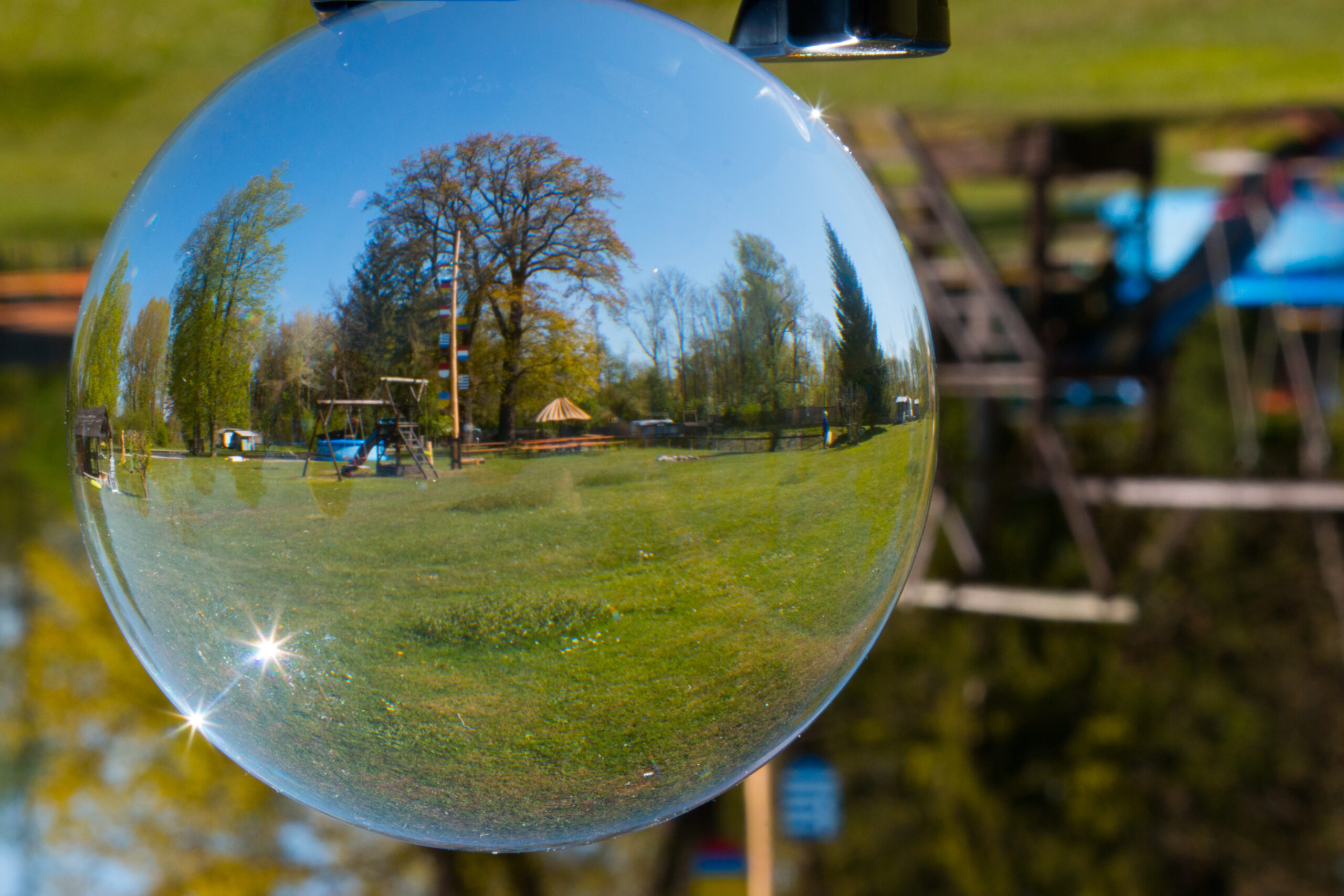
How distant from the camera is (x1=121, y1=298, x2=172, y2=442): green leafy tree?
0.76 m

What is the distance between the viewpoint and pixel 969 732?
11.4 m

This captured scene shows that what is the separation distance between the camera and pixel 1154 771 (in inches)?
448

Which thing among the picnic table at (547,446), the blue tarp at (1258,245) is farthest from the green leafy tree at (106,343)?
the blue tarp at (1258,245)

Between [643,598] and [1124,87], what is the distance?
4868 mm

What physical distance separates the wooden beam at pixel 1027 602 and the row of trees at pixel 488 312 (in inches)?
198

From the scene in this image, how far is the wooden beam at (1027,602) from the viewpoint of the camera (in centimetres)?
530

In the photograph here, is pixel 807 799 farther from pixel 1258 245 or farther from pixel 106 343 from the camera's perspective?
pixel 106 343

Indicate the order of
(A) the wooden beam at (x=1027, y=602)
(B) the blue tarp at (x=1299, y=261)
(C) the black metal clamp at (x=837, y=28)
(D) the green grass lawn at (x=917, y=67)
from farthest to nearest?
(B) the blue tarp at (x=1299, y=261) → (A) the wooden beam at (x=1027, y=602) → (D) the green grass lawn at (x=917, y=67) → (C) the black metal clamp at (x=837, y=28)

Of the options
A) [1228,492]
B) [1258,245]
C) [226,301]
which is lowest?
[1228,492]

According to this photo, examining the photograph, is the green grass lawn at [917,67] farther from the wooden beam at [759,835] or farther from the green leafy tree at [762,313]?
the wooden beam at [759,835]

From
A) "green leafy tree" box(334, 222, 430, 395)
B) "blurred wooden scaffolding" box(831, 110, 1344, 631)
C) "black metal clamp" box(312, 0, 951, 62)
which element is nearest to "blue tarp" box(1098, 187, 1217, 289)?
"blurred wooden scaffolding" box(831, 110, 1344, 631)

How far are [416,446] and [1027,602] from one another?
17.1ft

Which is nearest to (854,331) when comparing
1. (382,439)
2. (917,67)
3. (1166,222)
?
(382,439)

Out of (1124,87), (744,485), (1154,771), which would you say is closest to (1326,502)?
(1124,87)
